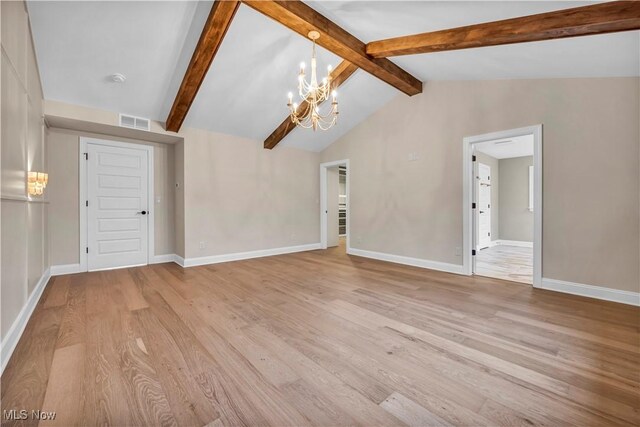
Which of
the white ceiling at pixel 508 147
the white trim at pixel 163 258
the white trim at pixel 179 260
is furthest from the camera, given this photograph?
the white ceiling at pixel 508 147

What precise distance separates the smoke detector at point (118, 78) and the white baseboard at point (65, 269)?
9.68ft

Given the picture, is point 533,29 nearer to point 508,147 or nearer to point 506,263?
point 506,263

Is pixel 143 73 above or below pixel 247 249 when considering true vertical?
above

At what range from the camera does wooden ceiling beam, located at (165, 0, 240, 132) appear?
2699 mm

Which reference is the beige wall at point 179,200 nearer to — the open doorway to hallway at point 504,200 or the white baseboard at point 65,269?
the white baseboard at point 65,269

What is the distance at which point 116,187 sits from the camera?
4.66 metres

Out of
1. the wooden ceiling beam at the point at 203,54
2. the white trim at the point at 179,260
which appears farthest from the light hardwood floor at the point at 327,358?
the wooden ceiling beam at the point at 203,54

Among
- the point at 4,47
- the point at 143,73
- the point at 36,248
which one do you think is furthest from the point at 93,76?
the point at 36,248

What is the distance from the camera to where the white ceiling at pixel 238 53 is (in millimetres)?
2600

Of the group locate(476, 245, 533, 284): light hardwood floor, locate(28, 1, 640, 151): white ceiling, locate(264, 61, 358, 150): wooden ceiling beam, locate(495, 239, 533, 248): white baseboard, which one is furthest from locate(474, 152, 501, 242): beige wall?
locate(264, 61, 358, 150): wooden ceiling beam

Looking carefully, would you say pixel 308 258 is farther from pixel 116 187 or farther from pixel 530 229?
pixel 530 229

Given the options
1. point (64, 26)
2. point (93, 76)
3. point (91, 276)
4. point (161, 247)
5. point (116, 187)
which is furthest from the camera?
point (161, 247)

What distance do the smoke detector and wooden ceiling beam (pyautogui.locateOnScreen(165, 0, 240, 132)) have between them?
24.6 inches

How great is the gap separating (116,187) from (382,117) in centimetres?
493
